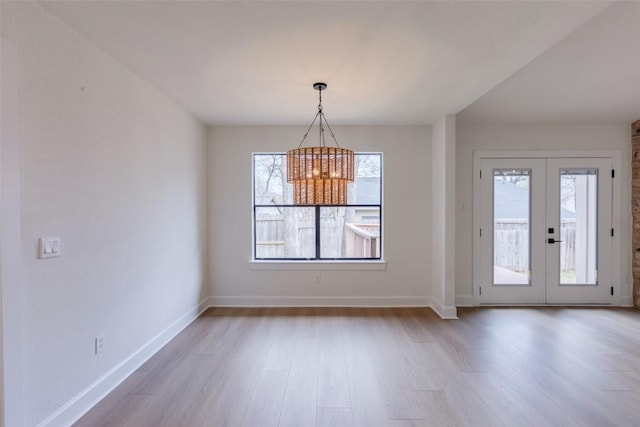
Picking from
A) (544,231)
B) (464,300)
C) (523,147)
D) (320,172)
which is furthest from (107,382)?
(523,147)

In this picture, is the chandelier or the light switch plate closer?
the light switch plate

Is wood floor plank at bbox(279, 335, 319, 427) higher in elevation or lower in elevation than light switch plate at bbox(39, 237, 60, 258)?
lower

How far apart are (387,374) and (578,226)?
3.73 meters

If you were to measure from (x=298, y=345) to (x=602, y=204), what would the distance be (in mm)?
4547

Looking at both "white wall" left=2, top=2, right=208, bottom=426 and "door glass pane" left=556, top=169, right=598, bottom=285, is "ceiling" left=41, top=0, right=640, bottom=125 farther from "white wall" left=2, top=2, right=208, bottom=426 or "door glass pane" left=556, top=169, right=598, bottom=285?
"door glass pane" left=556, top=169, right=598, bottom=285

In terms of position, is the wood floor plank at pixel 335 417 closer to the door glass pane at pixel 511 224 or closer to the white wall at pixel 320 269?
the white wall at pixel 320 269

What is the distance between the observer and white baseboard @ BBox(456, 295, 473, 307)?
4.23 metres

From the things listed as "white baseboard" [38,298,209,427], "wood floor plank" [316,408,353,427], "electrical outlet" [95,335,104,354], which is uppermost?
"electrical outlet" [95,335,104,354]

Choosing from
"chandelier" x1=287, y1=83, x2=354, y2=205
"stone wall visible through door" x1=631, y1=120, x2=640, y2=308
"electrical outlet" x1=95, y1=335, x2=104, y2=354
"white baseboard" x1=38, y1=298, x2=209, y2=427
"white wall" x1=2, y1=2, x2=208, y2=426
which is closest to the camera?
"white wall" x1=2, y1=2, x2=208, y2=426

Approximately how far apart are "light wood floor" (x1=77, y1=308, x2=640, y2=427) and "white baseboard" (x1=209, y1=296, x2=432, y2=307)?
457mm

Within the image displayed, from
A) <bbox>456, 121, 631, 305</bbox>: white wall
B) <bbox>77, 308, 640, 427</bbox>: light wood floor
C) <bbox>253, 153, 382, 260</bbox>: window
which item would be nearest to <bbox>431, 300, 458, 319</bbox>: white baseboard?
<bbox>77, 308, 640, 427</bbox>: light wood floor

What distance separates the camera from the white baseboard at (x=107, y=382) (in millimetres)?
1879

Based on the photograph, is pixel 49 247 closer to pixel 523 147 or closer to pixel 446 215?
pixel 446 215

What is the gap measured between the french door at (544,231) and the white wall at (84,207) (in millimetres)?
4009
